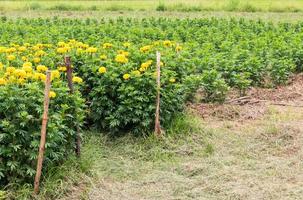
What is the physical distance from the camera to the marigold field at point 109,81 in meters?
5.95

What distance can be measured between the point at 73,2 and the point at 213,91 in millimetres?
17546

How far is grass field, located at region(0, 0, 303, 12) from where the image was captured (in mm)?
23125

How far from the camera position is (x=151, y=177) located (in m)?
6.64

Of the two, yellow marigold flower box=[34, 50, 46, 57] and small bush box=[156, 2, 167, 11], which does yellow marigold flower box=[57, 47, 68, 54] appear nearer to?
yellow marigold flower box=[34, 50, 46, 57]

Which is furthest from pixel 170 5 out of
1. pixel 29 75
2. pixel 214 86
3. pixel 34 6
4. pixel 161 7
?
pixel 29 75

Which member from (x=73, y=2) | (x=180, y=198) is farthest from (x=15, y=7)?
(x=180, y=198)

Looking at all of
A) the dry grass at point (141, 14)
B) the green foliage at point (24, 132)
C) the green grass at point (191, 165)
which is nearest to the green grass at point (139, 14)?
the dry grass at point (141, 14)

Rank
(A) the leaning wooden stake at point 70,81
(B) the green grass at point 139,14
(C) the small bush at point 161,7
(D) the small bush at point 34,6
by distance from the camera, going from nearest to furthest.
Result: 1. (A) the leaning wooden stake at point 70,81
2. (B) the green grass at point 139,14
3. (C) the small bush at point 161,7
4. (D) the small bush at point 34,6

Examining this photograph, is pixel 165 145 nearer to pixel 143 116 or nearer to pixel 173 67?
pixel 143 116

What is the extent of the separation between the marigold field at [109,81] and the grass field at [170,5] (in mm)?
10766

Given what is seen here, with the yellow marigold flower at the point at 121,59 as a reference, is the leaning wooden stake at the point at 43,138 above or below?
below

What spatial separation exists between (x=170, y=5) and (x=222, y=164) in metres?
17.2

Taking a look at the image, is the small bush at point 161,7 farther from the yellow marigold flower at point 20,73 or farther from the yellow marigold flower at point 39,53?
the yellow marigold flower at point 20,73

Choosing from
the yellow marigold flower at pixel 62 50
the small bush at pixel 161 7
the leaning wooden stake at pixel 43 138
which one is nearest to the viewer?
the leaning wooden stake at pixel 43 138
